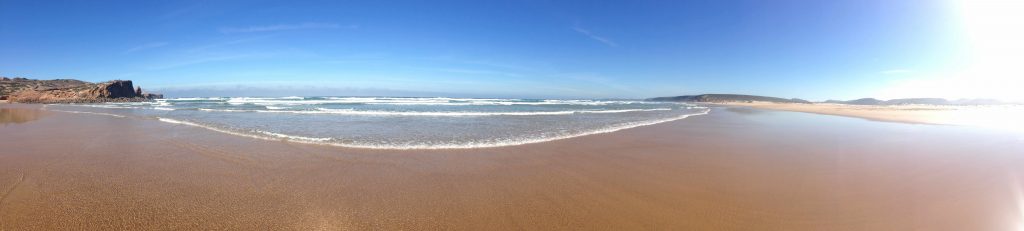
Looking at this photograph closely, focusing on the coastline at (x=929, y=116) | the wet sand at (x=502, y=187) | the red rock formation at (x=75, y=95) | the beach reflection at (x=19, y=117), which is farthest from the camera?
the red rock formation at (x=75, y=95)

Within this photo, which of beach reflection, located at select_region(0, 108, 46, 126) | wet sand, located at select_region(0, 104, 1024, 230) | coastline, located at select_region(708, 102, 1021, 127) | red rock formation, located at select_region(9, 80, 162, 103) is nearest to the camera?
wet sand, located at select_region(0, 104, 1024, 230)

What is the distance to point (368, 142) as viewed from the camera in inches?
294

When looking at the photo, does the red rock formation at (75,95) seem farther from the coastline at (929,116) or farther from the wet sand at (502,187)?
the coastline at (929,116)

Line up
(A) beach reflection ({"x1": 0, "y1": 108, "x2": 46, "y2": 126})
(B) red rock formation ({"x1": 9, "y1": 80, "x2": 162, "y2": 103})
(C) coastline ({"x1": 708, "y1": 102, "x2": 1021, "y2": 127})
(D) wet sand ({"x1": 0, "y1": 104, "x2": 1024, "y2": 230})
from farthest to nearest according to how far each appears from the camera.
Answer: (B) red rock formation ({"x1": 9, "y1": 80, "x2": 162, "y2": 103})
(C) coastline ({"x1": 708, "y1": 102, "x2": 1021, "y2": 127})
(A) beach reflection ({"x1": 0, "y1": 108, "x2": 46, "y2": 126})
(D) wet sand ({"x1": 0, "y1": 104, "x2": 1024, "y2": 230})

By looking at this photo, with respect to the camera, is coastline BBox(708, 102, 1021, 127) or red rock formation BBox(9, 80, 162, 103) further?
red rock formation BBox(9, 80, 162, 103)

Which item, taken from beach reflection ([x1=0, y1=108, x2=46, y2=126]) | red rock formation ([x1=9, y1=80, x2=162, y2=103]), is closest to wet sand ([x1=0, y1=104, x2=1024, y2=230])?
beach reflection ([x1=0, y1=108, x2=46, y2=126])

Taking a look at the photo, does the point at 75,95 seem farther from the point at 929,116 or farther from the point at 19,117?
the point at 929,116

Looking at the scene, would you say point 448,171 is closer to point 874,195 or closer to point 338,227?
point 338,227

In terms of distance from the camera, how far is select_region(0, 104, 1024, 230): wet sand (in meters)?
3.11

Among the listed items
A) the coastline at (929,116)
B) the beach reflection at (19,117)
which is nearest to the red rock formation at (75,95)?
the beach reflection at (19,117)

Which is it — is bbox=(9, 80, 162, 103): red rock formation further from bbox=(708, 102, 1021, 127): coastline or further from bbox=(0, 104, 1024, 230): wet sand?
bbox=(708, 102, 1021, 127): coastline

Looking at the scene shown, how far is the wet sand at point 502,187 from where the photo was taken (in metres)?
3.11

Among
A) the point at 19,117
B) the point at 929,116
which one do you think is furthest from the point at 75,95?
the point at 929,116

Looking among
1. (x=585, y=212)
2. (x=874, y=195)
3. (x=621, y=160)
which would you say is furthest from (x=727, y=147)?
(x=585, y=212)
